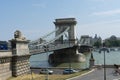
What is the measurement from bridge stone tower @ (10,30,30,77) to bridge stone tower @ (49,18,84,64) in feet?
179

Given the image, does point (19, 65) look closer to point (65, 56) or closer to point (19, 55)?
point (19, 55)

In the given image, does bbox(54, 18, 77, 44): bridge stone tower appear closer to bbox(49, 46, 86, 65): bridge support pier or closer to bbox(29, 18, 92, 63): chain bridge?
bbox(29, 18, 92, 63): chain bridge

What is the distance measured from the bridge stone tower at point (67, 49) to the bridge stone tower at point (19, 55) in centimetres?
5460

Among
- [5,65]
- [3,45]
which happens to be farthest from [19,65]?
[5,65]

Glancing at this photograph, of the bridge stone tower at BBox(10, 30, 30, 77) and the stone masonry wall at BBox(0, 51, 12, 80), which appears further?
the bridge stone tower at BBox(10, 30, 30, 77)

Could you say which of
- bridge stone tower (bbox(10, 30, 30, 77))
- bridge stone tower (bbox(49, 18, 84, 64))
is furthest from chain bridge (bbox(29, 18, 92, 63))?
bridge stone tower (bbox(10, 30, 30, 77))

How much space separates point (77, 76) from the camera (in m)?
46.3

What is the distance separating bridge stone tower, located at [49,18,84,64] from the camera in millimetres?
112688

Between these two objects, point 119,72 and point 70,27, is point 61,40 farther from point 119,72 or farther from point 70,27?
point 119,72

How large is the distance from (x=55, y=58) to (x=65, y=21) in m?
15.8

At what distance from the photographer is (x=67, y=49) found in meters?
115

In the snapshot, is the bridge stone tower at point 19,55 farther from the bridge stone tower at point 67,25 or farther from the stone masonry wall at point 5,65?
the bridge stone tower at point 67,25

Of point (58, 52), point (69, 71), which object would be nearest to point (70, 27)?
point (58, 52)

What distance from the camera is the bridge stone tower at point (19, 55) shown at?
158ft
